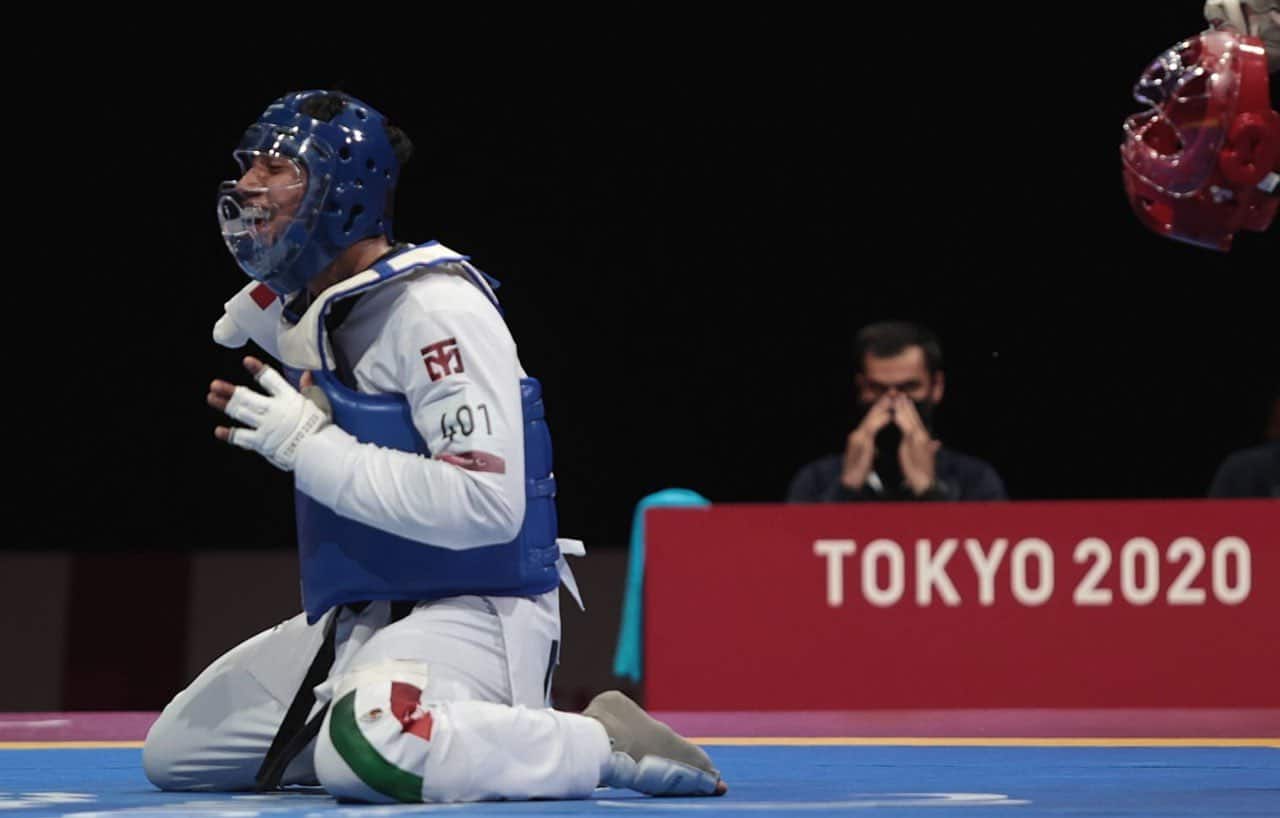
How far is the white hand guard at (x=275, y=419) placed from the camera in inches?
147

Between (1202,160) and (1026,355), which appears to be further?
(1026,355)

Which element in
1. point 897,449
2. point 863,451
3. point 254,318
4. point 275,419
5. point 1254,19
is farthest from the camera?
point 897,449

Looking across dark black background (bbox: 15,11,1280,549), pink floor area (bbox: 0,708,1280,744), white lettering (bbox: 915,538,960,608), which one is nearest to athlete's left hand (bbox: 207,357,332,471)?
pink floor area (bbox: 0,708,1280,744)

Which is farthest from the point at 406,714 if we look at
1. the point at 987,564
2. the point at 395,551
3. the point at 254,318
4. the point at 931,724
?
the point at 987,564

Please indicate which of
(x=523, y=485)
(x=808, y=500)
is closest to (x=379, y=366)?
(x=523, y=485)

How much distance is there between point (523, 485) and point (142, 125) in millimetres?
6935

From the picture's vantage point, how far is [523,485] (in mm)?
3824

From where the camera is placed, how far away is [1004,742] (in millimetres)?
5152

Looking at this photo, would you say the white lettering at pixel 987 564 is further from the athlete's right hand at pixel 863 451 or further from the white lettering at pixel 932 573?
the athlete's right hand at pixel 863 451

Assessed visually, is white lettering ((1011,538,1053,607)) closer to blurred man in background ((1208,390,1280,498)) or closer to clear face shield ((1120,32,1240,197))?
blurred man in background ((1208,390,1280,498))

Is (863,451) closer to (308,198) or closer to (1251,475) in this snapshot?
(1251,475)

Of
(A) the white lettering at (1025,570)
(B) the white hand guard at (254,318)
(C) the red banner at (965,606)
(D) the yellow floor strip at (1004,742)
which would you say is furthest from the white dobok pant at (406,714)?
(A) the white lettering at (1025,570)

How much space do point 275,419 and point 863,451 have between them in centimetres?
364

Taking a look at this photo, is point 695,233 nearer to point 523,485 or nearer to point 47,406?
point 47,406
